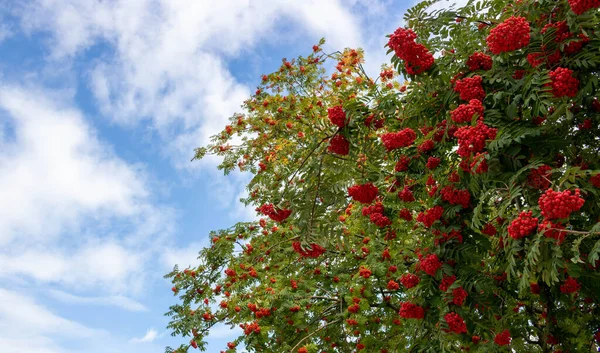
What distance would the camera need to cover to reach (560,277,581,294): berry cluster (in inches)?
162

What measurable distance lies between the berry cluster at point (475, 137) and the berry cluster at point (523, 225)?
0.56 m

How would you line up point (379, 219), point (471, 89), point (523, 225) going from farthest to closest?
point (379, 219), point (471, 89), point (523, 225)

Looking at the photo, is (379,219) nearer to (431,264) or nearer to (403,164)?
(403,164)

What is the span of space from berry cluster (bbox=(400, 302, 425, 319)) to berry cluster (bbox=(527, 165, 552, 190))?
61.2 inches

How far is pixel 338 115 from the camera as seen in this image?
14.1ft

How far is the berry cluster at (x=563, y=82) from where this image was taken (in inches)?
134

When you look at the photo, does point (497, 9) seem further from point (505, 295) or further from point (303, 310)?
point (303, 310)

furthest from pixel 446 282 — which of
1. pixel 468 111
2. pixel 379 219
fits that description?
pixel 468 111

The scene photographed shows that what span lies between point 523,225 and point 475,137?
2.18 feet

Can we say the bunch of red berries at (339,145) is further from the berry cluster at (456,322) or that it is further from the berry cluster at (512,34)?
the berry cluster at (456,322)

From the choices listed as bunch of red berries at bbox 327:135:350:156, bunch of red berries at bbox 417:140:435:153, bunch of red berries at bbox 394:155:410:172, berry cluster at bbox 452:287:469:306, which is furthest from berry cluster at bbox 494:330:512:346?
bunch of red berries at bbox 327:135:350:156

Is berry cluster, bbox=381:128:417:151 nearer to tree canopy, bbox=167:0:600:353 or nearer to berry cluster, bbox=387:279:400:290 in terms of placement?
tree canopy, bbox=167:0:600:353

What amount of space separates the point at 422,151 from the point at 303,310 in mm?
3703

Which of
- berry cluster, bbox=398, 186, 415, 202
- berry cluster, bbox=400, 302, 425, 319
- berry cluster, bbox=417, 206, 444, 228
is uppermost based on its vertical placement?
berry cluster, bbox=398, 186, 415, 202
